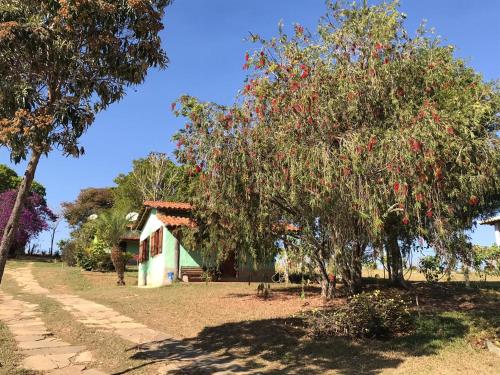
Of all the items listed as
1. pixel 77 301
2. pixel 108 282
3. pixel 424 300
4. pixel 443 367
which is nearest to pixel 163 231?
pixel 108 282

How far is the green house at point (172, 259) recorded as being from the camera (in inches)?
802

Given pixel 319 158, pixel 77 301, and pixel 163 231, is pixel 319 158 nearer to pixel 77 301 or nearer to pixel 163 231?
pixel 77 301

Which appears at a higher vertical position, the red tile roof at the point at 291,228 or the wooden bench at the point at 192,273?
the red tile roof at the point at 291,228

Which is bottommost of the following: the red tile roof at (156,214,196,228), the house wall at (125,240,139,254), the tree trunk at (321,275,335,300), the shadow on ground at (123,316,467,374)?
the shadow on ground at (123,316,467,374)

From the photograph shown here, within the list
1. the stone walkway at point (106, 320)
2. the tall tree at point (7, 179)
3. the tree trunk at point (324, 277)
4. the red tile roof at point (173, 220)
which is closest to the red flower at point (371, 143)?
the tree trunk at point (324, 277)

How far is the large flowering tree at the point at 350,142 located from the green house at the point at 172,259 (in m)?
9.65

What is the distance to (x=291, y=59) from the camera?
9859 millimetres

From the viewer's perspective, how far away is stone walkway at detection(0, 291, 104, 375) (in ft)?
23.6

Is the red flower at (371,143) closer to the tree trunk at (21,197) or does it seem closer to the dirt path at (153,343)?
the dirt path at (153,343)

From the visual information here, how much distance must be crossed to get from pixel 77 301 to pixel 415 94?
12.5 metres

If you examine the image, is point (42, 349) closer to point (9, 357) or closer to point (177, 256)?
point (9, 357)

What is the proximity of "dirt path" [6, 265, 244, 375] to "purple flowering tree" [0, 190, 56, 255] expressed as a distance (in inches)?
1069

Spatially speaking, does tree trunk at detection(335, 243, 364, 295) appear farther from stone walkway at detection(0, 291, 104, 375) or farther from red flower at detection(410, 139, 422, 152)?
stone walkway at detection(0, 291, 104, 375)

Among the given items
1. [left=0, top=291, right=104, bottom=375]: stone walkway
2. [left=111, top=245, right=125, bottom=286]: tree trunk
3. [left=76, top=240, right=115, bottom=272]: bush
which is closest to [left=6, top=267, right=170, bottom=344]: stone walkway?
[left=0, top=291, right=104, bottom=375]: stone walkway
